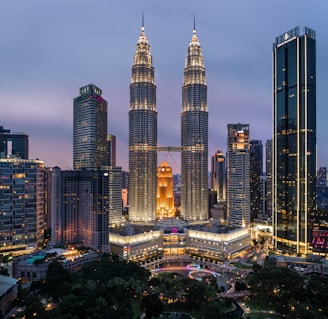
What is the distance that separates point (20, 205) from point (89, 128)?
40827 millimetres

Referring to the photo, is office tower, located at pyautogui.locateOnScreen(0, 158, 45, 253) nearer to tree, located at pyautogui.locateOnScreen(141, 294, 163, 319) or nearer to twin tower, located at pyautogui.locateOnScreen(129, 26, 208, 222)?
twin tower, located at pyautogui.locateOnScreen(129, 26, 208, 222)

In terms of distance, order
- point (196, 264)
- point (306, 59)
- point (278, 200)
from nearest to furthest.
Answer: point (196, 264) < point (306, 59) < point (278, 200)

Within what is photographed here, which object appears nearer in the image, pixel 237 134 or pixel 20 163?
pixel 20 163

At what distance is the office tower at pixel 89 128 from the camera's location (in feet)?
333

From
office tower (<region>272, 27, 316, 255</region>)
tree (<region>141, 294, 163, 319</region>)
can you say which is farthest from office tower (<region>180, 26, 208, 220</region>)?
tree (<region>141, 294, 163, 319</region>)

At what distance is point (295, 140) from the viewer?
75.9m

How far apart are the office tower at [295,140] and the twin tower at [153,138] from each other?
2852 centimetres

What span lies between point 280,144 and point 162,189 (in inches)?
1952

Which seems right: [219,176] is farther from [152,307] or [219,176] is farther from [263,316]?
[152,307]

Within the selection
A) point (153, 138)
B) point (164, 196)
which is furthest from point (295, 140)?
point (164, 196)

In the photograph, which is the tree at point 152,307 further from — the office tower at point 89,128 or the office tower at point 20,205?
the office tower at point 89,128

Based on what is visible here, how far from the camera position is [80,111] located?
104 metres

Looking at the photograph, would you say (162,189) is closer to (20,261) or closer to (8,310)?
(20,261)

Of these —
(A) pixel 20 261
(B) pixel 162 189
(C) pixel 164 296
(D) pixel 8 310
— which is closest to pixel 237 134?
(B) pixel 162 189
